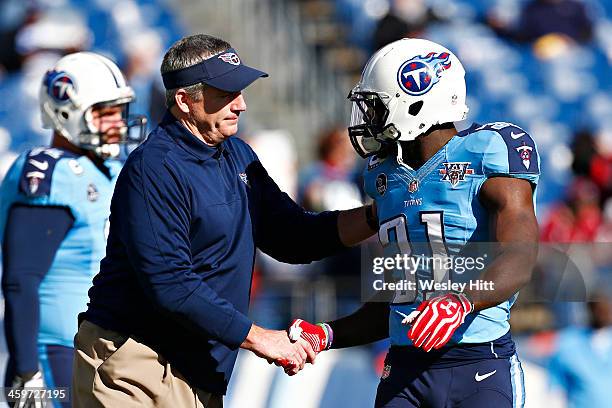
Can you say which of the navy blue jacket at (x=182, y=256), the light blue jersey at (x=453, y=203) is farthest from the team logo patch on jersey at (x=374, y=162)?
the navy blue jacket at (x=182, y=256)

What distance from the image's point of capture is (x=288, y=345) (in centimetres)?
374

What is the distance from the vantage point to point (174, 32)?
11422 millimetres

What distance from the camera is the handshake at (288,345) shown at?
3.69 m

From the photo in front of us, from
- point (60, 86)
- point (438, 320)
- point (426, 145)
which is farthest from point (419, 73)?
point (60, 86)

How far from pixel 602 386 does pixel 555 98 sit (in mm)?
4905

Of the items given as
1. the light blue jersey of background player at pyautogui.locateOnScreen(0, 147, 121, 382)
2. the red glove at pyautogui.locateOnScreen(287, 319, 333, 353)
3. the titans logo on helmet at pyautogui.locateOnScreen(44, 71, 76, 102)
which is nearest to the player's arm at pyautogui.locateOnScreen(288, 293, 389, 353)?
the red glove at pyautogui.locateOnScreen(287, 319, 333, 353)

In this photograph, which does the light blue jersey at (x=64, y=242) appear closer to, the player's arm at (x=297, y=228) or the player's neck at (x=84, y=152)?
the player's neck at (x=84, y=152)

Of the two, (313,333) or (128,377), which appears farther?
(313,333)

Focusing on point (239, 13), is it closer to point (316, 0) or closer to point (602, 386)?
point (316, 0)

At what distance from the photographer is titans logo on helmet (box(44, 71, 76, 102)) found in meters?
4.95

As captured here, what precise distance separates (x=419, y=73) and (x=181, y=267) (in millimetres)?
994

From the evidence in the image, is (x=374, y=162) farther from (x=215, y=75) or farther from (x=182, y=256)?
(x=182, y=256)

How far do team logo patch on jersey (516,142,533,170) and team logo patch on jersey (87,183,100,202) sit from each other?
1.91 m

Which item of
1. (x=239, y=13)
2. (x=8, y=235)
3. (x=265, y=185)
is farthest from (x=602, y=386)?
(x=239, y=13)
